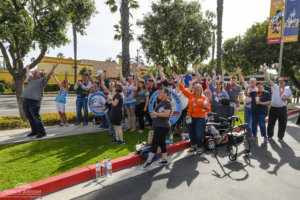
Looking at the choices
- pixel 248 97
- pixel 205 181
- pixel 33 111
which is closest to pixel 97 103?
pixel 33 111

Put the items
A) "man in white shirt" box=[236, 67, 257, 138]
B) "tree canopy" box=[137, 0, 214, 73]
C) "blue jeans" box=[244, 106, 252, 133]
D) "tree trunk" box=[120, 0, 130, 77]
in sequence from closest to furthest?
"man in white shirt" box=[236, 67, 257, 138], "blue jeans" box=[244, 106, 252, 133], "tree trunk" box=[120, 0, 130, 77], "tree canopy" box=[137, 0, 214, 73]

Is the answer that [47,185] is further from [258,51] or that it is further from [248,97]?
[258,51]

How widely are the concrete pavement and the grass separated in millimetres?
672

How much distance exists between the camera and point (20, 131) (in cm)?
679

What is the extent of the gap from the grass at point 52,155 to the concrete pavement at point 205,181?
67 centimetres

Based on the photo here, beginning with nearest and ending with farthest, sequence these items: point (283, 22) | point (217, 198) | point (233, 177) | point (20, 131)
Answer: point (217, 198) → point (233, 177) → point (20, 131) → point (283, 22)

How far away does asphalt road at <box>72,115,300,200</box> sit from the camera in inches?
132

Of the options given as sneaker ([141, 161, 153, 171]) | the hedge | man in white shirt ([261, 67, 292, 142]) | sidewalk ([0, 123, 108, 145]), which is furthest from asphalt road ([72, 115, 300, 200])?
the hedge

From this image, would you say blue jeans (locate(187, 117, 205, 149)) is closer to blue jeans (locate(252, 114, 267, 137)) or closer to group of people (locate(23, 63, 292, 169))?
group of people (locate(23, 63, 292, 169))

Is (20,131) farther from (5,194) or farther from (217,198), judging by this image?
(217,198)

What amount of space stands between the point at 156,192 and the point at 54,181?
180 cm

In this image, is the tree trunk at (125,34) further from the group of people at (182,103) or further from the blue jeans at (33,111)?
the blue jeans at (33,111)

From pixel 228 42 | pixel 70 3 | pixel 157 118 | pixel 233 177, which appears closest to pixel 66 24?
pixel 70 3

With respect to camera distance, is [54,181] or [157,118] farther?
[157,118]
